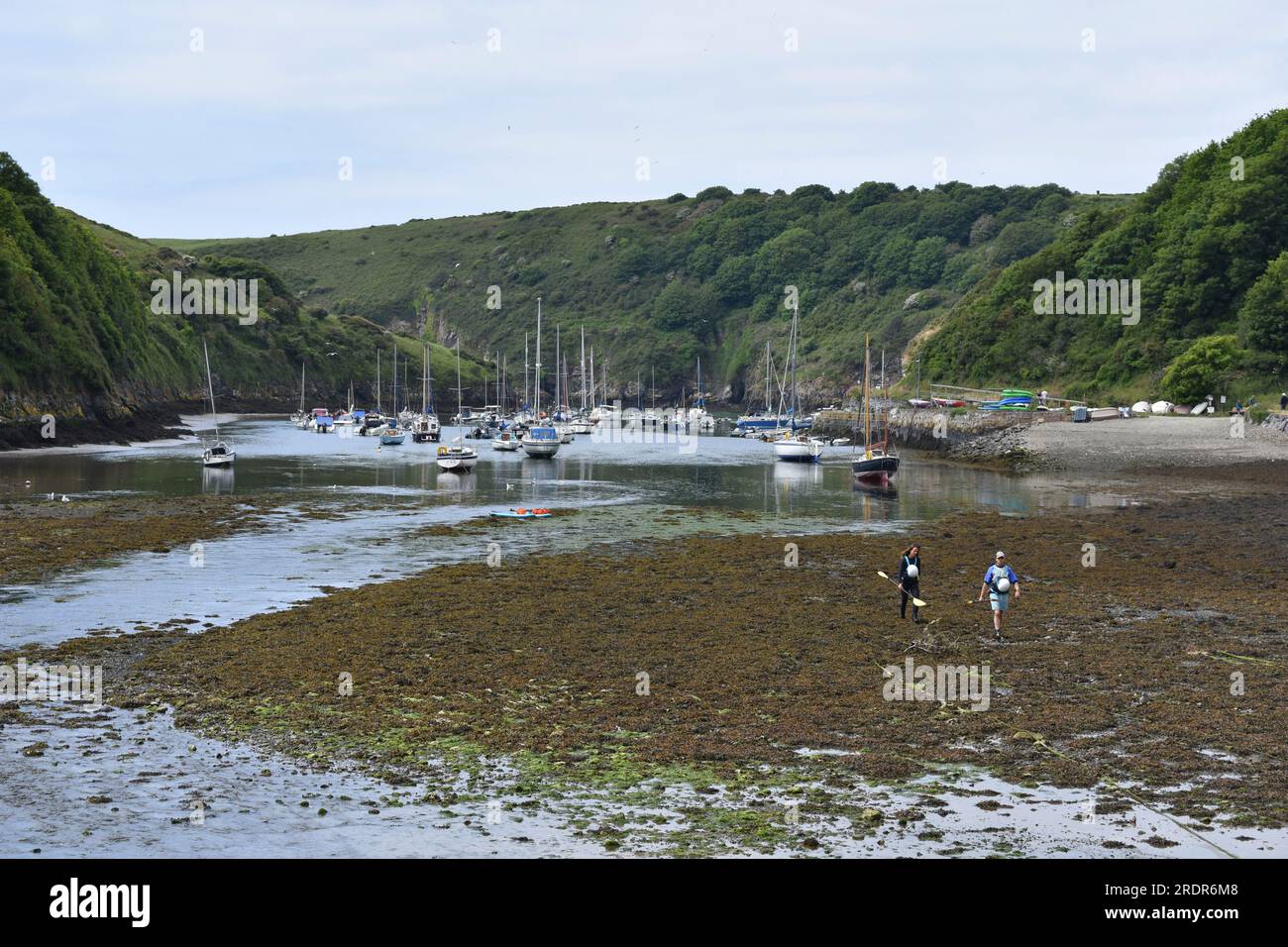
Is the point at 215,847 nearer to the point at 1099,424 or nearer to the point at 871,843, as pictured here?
the point at 871,843

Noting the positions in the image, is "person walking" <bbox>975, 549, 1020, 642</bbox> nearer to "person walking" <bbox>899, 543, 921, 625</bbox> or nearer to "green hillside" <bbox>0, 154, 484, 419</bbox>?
"person walking" <bbox>899, 543, 921, 625</bbox>

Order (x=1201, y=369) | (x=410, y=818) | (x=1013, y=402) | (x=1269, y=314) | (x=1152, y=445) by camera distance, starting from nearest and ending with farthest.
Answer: (x=410, y=818)
(x=1152, y=445)
(x=1201, y=369)
(x=1269, y=314)
(x=1013, y=402)

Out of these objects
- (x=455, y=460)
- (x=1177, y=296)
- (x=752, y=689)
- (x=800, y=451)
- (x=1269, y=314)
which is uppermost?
(x=1177, y=296)

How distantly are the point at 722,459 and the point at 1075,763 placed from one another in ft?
263

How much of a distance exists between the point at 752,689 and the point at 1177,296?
99098 millimetres

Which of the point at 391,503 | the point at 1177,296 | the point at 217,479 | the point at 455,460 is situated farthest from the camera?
the point at 1177,296

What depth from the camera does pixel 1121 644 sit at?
81.2ft

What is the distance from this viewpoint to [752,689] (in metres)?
21.3

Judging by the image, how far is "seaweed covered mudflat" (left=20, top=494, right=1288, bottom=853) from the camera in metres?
16.0

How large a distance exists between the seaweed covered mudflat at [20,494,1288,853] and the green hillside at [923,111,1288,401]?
63.8 meters

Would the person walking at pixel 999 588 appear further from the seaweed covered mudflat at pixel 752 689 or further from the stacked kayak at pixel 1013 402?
the stacked kayak at pixel 1013 402

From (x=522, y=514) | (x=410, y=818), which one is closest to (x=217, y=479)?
(x=522, y=514)

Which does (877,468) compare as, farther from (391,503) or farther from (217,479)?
(217,479)

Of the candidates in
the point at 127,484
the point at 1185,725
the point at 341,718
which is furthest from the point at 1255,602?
the point at 127,484
